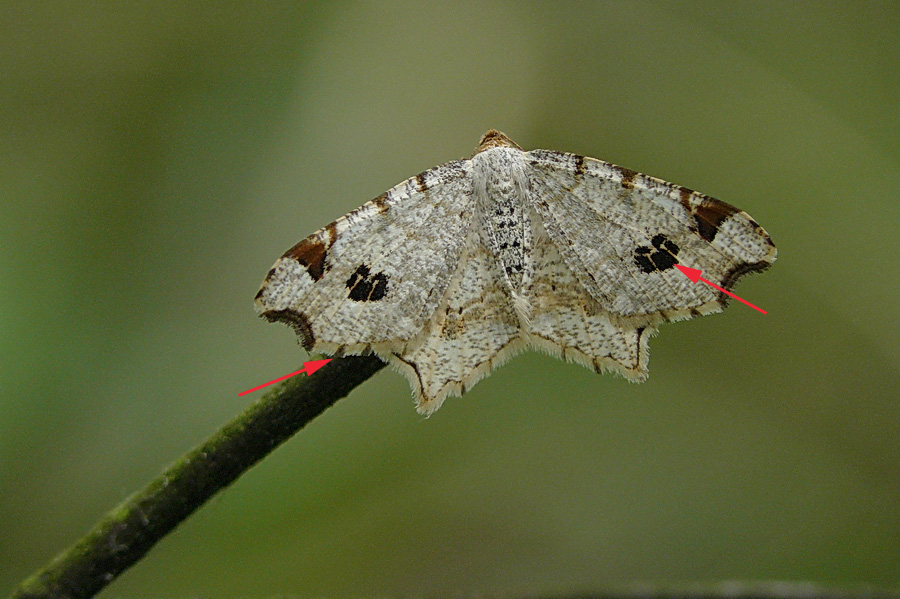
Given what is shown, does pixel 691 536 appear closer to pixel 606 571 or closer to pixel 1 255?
pixel 606 571

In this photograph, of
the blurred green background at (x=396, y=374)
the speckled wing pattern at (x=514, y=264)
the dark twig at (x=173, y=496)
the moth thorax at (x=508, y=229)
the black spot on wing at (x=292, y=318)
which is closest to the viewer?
the dark twig at (x=173, y=496)

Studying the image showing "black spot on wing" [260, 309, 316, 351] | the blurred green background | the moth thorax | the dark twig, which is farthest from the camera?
the blurred green background

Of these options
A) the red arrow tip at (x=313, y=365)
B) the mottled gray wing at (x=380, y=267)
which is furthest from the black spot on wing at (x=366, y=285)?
the red arrow tip at (x=313, y=365)

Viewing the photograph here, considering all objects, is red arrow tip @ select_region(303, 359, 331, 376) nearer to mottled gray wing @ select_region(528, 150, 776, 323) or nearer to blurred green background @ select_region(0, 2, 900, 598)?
mottled gray wing @ select_region(528, 150, 776, 323)

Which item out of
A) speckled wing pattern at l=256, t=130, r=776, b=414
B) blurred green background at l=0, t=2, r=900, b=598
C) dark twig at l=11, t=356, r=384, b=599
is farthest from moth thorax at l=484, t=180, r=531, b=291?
blurred green background at l=0, t=2, r=900, b=598

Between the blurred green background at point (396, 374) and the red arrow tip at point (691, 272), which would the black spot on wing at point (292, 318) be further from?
the blurred green background at point (396, 374)

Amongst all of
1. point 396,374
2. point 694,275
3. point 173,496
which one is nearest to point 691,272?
point 694,275
